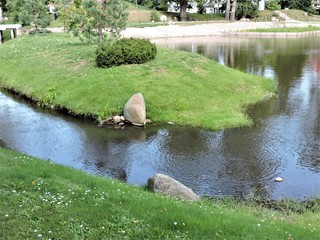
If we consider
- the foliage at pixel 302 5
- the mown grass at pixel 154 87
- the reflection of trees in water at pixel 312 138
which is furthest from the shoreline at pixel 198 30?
the reflection of trees in water at pixel 312 138

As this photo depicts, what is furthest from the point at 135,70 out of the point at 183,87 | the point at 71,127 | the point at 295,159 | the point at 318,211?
the point at 318,211

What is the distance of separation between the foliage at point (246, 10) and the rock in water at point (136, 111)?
83.4m

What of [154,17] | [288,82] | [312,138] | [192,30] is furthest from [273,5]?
[312,138]

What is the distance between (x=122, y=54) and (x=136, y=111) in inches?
316

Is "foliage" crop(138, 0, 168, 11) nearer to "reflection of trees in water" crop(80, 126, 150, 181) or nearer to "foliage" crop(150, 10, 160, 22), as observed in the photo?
"foliage" crop(150, 10, 160, 22)

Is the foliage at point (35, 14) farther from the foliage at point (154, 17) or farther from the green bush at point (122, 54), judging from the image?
the foliage at point (154, 17)

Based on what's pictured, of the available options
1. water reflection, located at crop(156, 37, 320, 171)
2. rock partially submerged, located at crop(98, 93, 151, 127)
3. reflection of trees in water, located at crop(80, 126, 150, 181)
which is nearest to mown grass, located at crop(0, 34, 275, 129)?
rock partially submerged, located at crop(98, 93, 151, 127)

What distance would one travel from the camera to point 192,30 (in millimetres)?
79000

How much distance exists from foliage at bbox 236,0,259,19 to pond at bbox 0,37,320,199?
75859mm

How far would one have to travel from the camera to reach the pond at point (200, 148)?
14.9 m

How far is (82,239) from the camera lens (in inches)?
285

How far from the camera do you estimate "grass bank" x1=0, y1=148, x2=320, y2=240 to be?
752 centimetres

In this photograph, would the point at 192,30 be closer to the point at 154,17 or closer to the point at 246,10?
the point at 154,17

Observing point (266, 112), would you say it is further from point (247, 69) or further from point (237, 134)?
point (247, 69)
